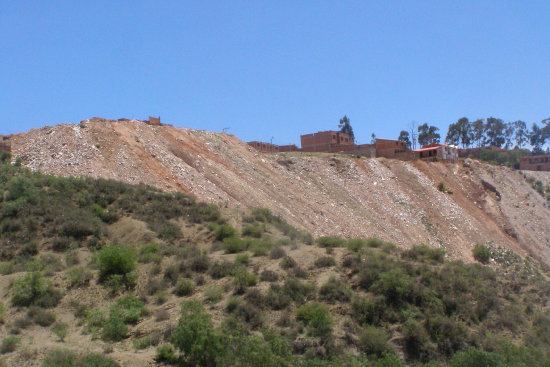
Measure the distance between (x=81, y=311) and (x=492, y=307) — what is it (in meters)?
11.9

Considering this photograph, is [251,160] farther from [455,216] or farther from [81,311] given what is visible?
[81,311]

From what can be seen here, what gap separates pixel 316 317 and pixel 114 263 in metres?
7.79

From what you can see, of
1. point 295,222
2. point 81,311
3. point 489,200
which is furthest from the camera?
point 489,200

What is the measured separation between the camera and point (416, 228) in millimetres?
42531

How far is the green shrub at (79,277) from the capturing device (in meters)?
17.4

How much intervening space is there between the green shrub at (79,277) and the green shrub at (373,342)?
9570 mm

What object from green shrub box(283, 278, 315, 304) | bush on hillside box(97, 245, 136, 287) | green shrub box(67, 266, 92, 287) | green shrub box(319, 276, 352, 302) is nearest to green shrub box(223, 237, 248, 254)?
bush on hillside box(97, 245, 136, 287)

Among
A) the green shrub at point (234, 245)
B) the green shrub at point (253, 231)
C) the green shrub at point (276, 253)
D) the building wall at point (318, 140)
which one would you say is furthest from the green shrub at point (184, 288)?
the building wall at point (318, 140)

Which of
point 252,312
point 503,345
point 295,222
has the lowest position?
point 503,345

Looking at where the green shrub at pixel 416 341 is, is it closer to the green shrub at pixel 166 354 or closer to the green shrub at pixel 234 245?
the green shrub at pixel 166 354

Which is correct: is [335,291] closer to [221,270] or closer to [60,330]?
[221,270]

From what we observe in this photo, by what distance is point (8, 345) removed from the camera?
12.7 metres

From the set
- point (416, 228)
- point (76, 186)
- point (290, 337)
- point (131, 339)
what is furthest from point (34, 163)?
point (416, 228)

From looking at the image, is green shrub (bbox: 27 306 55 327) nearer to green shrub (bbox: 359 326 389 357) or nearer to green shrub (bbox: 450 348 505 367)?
green shrub (bbox: 359 326 389 357)
